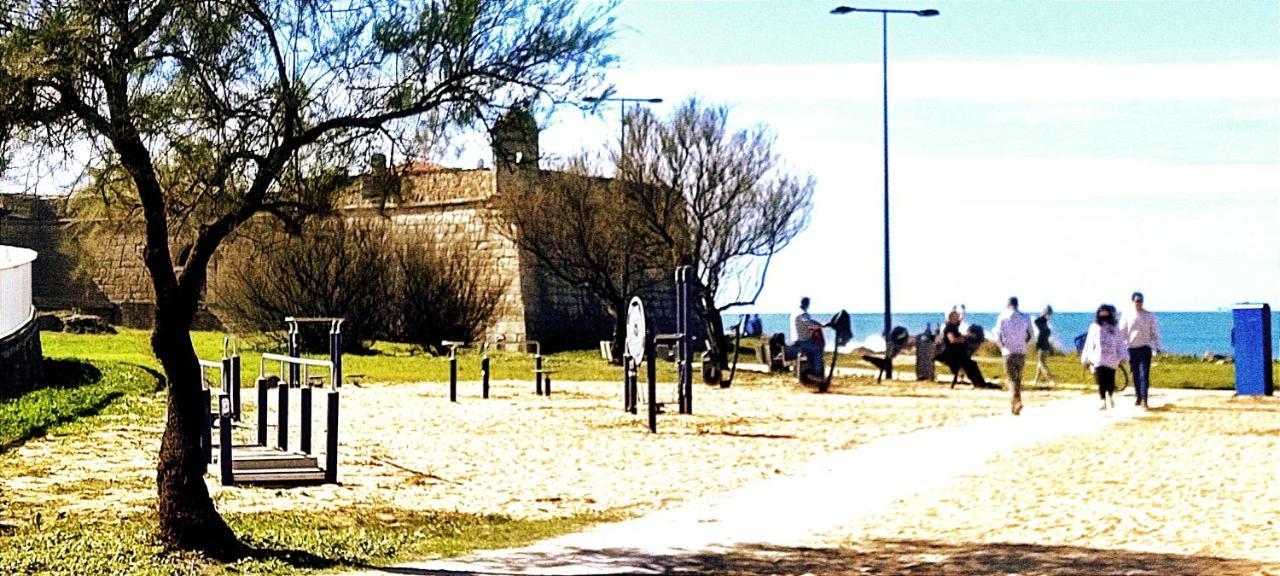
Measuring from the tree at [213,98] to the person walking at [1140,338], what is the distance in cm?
1435

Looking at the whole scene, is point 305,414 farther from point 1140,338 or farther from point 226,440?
point 1140,338

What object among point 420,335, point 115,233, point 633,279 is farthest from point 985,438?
point 420,335

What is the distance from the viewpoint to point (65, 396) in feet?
78.5

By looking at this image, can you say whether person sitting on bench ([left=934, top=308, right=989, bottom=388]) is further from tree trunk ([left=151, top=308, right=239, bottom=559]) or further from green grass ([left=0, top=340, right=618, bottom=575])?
tree trunk ([left=151, top=308, right=239, bottom=559])

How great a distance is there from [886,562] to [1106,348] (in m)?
14.3

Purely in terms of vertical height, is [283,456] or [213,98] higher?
[213,98]

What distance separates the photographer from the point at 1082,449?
18.3 metres

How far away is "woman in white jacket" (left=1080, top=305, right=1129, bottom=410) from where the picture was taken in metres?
23.8

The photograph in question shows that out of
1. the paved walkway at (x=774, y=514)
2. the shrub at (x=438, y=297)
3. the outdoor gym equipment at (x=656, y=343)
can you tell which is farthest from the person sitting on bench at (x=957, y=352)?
the shrub at (x=438, y=297)

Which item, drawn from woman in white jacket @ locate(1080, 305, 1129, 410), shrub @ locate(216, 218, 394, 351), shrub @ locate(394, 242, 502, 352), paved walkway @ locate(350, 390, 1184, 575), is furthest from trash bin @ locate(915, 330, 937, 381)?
shrub @ locate(216, 218, 394, 351)

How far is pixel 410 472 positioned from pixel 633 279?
27204mm

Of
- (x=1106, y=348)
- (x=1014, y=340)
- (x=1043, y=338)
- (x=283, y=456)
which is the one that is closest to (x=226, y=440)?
(x=283, y=456)

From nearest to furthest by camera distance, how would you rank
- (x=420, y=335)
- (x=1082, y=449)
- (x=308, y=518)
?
(x=308, y=518) → (x=1082, y=449) → (x=420, y=335)

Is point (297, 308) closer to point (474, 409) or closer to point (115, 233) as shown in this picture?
point (474, 409)
